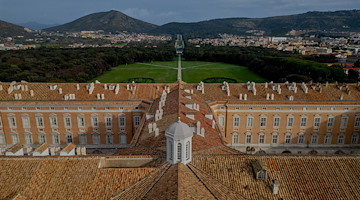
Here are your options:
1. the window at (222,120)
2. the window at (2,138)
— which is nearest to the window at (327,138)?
the window at (222,120)

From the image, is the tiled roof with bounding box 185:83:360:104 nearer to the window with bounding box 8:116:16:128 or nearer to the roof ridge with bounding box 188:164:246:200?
the window with bounding box 8:116:16:128

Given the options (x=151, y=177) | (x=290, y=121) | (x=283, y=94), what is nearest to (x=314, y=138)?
(x=290, y=121)

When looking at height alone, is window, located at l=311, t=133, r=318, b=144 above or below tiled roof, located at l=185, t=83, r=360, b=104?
below

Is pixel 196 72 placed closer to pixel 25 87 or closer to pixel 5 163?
pixel 25 87

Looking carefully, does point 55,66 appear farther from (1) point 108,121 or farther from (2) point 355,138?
(2) point 355,138

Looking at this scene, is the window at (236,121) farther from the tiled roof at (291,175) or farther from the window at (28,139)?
the window at (28,139)

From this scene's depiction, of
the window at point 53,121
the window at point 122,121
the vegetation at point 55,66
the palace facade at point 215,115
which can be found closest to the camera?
the palace facade at point 215,115

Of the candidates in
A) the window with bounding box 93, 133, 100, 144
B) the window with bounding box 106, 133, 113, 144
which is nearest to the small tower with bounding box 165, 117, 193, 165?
the window with bounding box 106, 133, 113, 144

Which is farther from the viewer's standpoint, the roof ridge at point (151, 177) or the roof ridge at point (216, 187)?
the roof ridge at point (151, 177)

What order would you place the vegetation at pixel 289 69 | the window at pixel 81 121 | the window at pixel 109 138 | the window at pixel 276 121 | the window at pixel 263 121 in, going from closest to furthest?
the window at pixel 81 121 < the window at pixel 263 121 < the window at pixel 276 121 < the window at pixel 109 138 < the vegetation at pixel 289 69

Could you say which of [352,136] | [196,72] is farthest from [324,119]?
[196,72]
